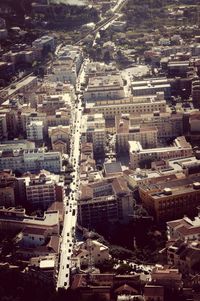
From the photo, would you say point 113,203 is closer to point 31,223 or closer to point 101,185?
point 101,185

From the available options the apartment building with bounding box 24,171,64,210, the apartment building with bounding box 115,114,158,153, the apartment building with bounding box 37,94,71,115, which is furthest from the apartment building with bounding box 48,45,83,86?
the apartment building with bounding box 24,171,64,210

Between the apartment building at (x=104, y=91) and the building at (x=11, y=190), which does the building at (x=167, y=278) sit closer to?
the building at (x=11, y=190)

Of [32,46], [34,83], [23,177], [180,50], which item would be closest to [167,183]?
[23,177]

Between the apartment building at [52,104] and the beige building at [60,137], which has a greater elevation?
the apartment building at [52,104]

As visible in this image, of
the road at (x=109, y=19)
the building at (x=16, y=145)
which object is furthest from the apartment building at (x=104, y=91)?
Answer: the road at (x=109, y=19)

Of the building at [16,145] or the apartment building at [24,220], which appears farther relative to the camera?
the building at [16,145]

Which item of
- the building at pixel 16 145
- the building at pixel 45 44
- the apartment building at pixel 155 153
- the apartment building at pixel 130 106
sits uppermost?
the building at pixel 45 44
